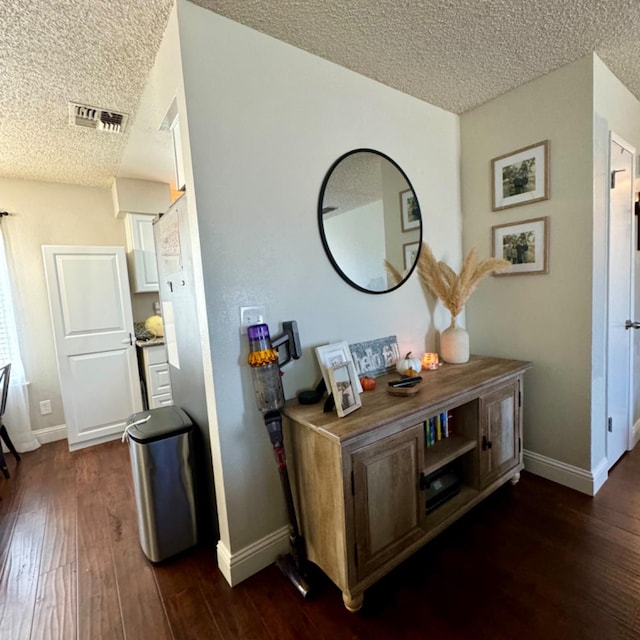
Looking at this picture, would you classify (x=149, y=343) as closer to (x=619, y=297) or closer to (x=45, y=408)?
(x=45, y=408)

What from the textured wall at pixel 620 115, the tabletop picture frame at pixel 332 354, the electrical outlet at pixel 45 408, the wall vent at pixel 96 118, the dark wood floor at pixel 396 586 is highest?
the wall vent at pixel 96 118

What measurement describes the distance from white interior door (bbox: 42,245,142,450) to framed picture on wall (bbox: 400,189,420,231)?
2696mm

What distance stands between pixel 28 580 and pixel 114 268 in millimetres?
2467

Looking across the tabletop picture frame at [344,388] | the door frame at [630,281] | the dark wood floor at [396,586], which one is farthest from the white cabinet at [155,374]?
the door frame at [630,281]

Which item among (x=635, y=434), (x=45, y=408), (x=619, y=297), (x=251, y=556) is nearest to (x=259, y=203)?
(x=251, y=556)

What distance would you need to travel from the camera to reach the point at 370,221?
1.94 meters

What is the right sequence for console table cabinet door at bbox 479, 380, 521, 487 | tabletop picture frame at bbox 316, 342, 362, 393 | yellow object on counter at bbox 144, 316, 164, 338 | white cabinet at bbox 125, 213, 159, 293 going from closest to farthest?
tabletop picture frame at bbox 316, 342, 362, 393 < console table cabinet door at bbox 479, 380, 521, 487 < white cabinet at bbox 125, 213, 159, 293 < yellow object on counter at bbox 144, 316, 164, 338

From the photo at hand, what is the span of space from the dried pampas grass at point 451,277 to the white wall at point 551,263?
11.7 inches

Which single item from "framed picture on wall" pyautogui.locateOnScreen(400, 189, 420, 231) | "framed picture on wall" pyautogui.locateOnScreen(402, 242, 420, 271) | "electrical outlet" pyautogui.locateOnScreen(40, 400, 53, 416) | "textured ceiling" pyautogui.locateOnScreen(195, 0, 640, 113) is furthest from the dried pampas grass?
"electrical outlet" pyautogui.locateOnScreen(40, 400, 53, 416)

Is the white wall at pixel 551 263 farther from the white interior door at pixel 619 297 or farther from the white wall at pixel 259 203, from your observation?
the white wall at pixel 259 203

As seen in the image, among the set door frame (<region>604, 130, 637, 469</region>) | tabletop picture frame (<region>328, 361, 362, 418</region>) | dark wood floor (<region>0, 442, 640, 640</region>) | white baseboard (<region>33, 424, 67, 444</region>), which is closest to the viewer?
dark wood floor (<region>0, 442, 640, 640</region>)

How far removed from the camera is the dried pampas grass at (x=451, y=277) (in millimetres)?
2107

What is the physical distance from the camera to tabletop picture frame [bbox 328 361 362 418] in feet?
4.60

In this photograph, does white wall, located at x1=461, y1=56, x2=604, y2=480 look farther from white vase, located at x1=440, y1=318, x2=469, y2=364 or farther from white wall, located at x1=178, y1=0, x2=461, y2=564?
white wall, located at x1=178, y1=0, x2=461, y2=564
